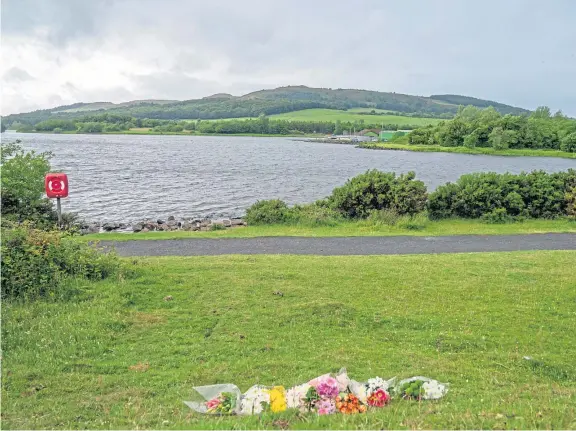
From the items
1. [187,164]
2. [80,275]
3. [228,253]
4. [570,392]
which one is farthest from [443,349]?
[187,164]

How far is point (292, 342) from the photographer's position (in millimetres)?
7047

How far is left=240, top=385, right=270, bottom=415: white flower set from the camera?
4.54m

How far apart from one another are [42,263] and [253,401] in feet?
20.3

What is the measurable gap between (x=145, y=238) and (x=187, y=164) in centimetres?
4925

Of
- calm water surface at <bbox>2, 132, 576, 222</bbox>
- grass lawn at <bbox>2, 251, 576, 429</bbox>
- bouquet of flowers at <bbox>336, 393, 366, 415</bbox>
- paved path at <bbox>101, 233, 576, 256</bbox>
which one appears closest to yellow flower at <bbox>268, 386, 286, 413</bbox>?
grass lawn at <bbox>2, 251, 576, 429</bbox>

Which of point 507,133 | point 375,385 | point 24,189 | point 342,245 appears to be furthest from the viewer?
point 507,133

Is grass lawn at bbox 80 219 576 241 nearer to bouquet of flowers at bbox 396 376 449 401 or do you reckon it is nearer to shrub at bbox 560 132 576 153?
bouquet of flowers at bbox 396 376 449 401

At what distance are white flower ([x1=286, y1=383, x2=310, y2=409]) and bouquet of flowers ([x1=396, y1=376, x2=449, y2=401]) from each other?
100 centimetres

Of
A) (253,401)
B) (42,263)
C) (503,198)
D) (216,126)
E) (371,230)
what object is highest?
(216,126)

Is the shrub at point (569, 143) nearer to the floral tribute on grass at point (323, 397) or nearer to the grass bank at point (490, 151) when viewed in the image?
the grass bank at point (490, 151)

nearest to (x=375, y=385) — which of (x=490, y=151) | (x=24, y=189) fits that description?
(x=24, y=189)

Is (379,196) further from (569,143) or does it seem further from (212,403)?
(569,143)

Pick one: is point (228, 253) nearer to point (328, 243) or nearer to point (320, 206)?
point (328, 243)

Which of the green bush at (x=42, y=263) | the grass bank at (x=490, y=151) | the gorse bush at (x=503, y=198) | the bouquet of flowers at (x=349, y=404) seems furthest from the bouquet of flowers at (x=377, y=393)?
the grass bank at (x=490, y=151)
